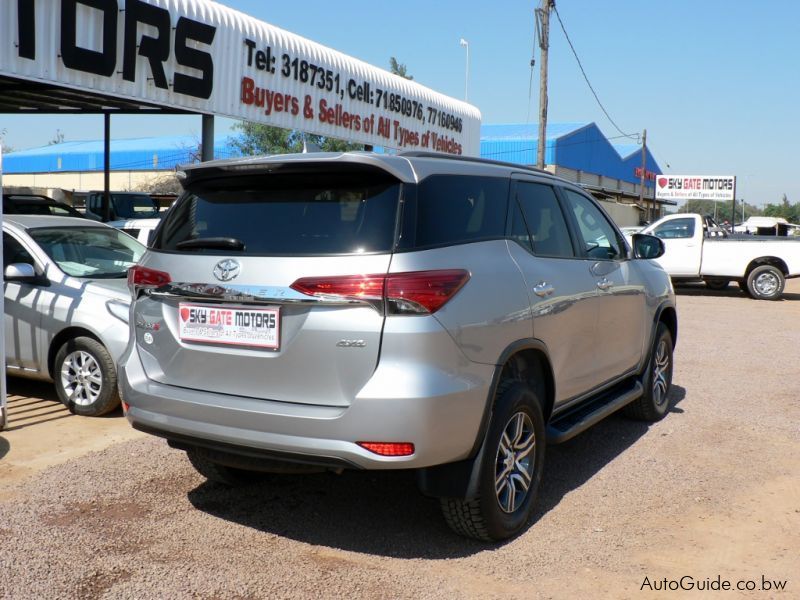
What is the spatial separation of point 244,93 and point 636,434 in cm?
1022

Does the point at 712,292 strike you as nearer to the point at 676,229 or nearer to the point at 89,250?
the point at 676,229

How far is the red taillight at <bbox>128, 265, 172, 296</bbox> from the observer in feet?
12.8

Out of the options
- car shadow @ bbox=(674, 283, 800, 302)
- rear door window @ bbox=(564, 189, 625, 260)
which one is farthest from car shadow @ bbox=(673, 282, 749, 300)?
rear door window @ bbox=(564, 189, 625, 260)

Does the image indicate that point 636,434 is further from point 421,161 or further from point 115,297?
point 115,297

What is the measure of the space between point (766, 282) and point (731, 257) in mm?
963

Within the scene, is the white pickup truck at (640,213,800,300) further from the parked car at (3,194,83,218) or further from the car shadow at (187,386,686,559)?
the car shadow at (187,386,686,559)

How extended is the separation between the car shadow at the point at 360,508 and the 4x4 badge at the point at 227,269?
4.59 ft

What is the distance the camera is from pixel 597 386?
5238 millimetres

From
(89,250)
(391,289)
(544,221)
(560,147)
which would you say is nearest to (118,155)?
(560,147)

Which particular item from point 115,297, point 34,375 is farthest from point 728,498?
point 34,375

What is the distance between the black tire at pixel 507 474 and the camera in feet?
12.5

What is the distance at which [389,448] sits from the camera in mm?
3406

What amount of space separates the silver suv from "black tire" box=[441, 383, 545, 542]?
0.03 ft

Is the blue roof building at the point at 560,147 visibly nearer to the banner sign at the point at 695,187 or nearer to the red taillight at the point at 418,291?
the banner sign at the point at 695,187
